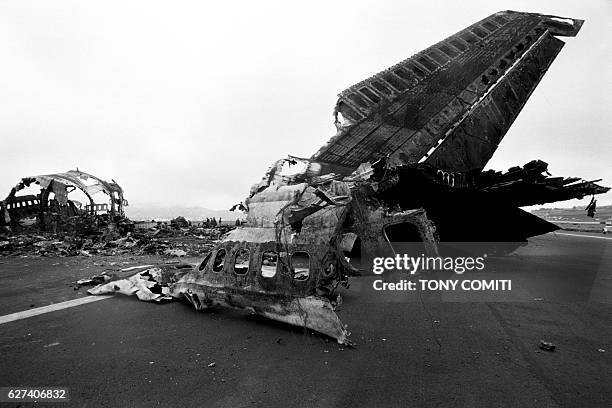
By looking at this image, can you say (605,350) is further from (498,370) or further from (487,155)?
(487,155)

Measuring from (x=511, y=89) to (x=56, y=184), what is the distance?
2651cm

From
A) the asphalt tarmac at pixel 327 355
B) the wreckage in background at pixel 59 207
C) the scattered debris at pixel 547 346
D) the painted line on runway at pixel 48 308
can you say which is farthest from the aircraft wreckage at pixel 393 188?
the wreckage in background at pixel 59 207

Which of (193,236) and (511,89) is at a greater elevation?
(511,89)

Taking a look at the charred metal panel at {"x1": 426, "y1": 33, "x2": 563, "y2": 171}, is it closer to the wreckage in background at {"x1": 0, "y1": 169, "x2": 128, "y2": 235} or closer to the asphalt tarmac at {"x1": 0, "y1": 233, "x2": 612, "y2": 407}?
the asphalt tarmac at {"x1": 0, "y1": 233, "x2": 612, "y2": 407}

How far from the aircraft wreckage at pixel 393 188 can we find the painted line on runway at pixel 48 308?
352 mm

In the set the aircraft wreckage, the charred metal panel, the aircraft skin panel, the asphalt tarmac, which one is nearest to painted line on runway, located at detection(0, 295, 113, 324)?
the asphalt tarmac

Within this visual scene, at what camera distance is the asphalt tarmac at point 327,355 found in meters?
2.49

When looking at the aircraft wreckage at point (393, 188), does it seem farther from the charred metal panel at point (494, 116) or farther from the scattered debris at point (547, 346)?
→ the scattered debris at point (547, 346)

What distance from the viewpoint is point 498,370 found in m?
2.87

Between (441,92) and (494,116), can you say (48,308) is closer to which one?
(441,92)

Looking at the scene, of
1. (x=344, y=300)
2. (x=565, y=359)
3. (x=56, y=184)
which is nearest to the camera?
(x=565, y=359)

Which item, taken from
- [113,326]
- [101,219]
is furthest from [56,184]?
[113,326]

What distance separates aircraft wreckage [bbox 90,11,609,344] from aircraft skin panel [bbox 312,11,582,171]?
62mm

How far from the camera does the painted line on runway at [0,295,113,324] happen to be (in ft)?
14.9
